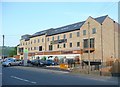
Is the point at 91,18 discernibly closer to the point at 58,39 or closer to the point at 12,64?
the point at 58,39

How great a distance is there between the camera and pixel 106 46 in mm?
67000

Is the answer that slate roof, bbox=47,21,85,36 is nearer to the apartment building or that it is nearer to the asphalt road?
the apartment building

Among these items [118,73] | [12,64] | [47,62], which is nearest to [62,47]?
Result: [47,62]

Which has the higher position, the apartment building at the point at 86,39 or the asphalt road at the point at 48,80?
the apartment building at the point at 86,39

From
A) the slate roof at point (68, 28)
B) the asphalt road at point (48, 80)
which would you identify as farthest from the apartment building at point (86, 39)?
the asphalt road at point (48, 80)

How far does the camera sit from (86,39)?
232 feet

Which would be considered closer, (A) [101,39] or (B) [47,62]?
(B) [47,62]

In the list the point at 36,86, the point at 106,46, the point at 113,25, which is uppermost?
the point at 113,25

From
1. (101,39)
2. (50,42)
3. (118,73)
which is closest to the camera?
(118,73)

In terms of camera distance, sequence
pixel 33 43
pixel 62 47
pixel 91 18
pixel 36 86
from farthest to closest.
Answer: pixel 33 43 → pixel 62 47 → pixel 91 18 → pixel 36 86

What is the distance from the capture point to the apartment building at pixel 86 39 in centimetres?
6681

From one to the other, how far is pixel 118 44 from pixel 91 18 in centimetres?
1047

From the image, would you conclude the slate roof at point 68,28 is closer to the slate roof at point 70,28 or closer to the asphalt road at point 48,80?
the slate roof at point 70,28

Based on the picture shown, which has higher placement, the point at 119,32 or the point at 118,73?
the point at 119,32
